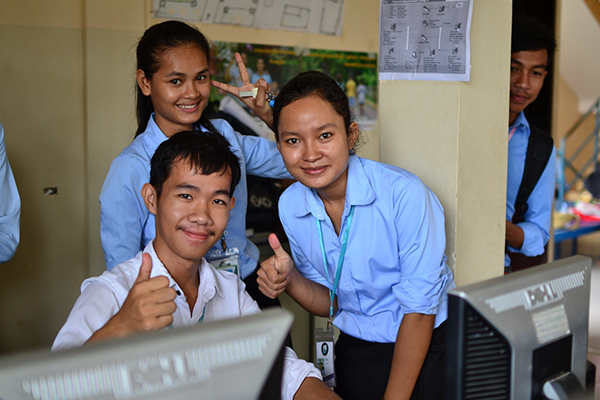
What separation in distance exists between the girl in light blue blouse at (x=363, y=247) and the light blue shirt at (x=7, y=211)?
33.2 inches

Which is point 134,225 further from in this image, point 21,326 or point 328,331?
point 21,326

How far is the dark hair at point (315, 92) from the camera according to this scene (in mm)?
1439

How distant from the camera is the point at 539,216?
2129mm

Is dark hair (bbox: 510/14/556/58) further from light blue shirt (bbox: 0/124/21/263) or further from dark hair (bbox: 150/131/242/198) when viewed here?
light blue shirt (bbox: 0/124/21/263)

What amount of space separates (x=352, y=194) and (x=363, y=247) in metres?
0.15

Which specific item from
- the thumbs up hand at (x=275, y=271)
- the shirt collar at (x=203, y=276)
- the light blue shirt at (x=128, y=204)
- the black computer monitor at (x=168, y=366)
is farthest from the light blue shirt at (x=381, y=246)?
the black computer monitor at (x=168, y=366)

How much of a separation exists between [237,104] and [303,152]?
1.55 meters

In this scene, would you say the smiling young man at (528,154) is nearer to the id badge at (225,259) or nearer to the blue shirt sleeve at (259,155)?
the blue shirt sleeve at (259,155)

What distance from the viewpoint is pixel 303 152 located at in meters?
Result: 1.43

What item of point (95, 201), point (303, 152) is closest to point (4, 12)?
point (95, 201)

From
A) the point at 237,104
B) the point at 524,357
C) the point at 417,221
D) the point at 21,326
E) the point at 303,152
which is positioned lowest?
the point at 21,326

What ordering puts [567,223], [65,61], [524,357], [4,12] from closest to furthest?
[524,357]
[4,12]
[65,61]
[567,223]

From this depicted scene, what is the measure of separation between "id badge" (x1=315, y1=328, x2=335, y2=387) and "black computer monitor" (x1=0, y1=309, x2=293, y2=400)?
87 cm

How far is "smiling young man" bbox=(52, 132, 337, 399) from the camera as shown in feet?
4.37
